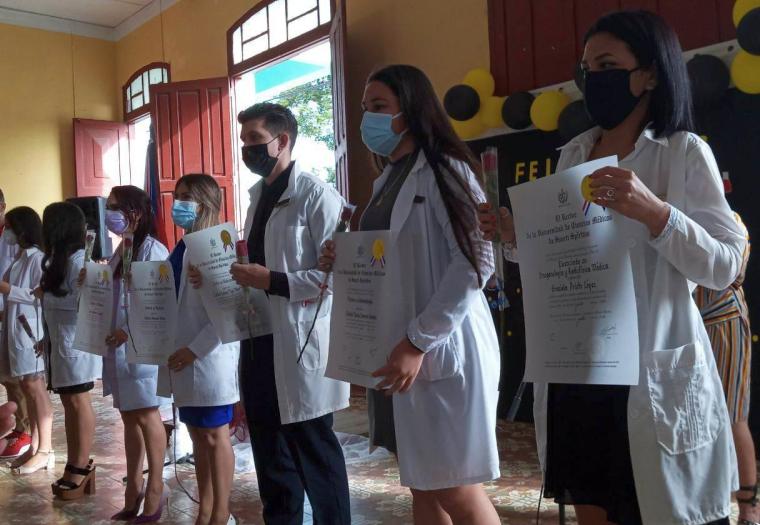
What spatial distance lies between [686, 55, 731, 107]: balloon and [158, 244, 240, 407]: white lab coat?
245cm

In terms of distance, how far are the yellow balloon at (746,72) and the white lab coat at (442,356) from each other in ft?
7.06

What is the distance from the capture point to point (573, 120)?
3820mm

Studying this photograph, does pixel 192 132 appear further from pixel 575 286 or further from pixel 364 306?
pixel 575 286

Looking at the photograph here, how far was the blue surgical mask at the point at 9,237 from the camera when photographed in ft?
14.6

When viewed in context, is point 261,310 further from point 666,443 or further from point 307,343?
point 666,443

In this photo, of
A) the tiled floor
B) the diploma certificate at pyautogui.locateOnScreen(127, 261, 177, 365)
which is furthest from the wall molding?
the diploma certificate at pyautogui.locateOnScreen(127, 261, 177, 365)

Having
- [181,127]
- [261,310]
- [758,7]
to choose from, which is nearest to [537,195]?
[261,310]

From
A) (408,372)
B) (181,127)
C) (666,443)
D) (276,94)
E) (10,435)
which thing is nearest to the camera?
(666,443)

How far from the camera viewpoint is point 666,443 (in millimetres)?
1204

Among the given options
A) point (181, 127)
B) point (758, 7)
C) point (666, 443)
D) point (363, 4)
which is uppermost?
point (363, 4)

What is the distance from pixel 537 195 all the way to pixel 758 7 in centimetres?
240

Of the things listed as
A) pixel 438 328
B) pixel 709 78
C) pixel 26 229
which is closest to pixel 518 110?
pixel 709 78

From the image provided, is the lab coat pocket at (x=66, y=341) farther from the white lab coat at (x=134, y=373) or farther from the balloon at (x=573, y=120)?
the balloon at (x=573, y=120)

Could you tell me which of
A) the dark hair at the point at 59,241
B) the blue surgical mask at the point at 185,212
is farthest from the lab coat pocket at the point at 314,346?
the dark hair at the point at 59,241
